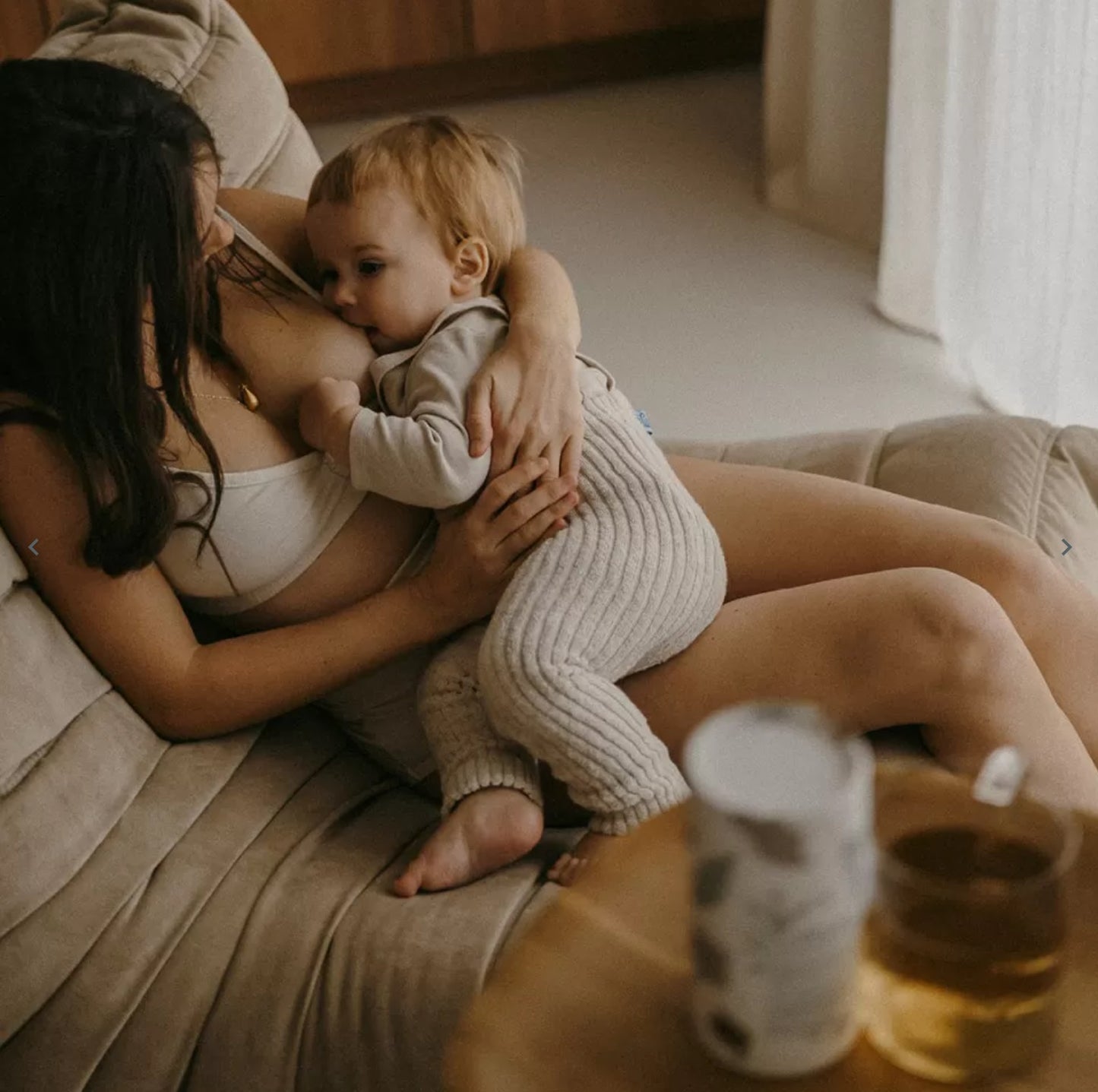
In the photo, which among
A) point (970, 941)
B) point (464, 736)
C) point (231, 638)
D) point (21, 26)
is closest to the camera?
point (970, 941)

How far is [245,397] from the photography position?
1328 mm

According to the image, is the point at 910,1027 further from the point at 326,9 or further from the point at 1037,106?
the point at 326,9

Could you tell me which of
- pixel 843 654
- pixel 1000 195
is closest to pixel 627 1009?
pixel 843 654

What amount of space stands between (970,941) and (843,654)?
64cm

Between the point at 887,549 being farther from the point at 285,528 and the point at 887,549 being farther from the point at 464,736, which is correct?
the point at 285,528

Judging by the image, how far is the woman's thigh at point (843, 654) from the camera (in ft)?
3.98

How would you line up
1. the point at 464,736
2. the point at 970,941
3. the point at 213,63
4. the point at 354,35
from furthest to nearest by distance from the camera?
the point at 354,35
the point at 213,63
the point at 464,736
the point at 970,941

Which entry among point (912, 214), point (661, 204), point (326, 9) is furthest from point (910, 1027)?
point (326, 9)

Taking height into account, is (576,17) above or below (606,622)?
below

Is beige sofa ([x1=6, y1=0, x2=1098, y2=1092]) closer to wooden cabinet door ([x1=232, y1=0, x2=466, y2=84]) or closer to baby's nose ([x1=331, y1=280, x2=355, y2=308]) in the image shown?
baby's nose ([x1=331, y1=280, x2=355, y2=308])

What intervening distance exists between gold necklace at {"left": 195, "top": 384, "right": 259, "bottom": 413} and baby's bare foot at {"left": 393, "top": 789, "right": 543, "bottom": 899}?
1.36 ft

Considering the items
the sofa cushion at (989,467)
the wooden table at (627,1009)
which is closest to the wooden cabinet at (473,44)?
the sofa cushion at (989,467)

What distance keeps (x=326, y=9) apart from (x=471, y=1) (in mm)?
391

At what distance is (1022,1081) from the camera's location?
641 mm
